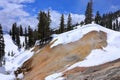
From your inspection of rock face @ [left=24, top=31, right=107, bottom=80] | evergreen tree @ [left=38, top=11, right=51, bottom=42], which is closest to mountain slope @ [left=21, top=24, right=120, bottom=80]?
rock face @ [left=24, top=31, right=107, bottom=80]

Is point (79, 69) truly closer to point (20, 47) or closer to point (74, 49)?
point (74, 49)

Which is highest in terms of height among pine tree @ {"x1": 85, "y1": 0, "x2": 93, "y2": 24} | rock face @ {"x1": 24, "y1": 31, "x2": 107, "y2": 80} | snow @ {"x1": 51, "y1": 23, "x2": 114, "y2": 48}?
pine tree @ {"x1": 85, "y1": 0, "x2": 93, "y2": 24}

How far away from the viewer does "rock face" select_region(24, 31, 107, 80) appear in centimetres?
3781

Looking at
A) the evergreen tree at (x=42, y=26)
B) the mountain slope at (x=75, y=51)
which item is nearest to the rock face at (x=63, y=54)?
the mountain slope at (x=75, y=51)

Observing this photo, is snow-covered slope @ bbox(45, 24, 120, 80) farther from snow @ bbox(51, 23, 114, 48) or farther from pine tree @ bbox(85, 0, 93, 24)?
pine tree @ bbox(85, 0, 93, 24)

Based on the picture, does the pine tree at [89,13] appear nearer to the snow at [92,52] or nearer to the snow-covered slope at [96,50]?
the snow at [92,52]

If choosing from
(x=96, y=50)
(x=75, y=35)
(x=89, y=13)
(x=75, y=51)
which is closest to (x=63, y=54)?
(x=75, y=51)

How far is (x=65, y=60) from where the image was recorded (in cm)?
3906

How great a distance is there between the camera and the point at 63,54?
42.2 metres

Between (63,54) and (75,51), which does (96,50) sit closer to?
(75,51)

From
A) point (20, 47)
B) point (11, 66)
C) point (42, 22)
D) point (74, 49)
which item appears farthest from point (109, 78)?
point (20, 47)

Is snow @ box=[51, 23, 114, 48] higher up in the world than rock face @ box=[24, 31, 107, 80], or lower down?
higher up

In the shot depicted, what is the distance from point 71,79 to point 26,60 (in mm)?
25110

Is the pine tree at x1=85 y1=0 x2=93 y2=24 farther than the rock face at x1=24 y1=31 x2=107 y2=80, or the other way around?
the pine tree at x1=85 y1=0 x2=93 y2=24
